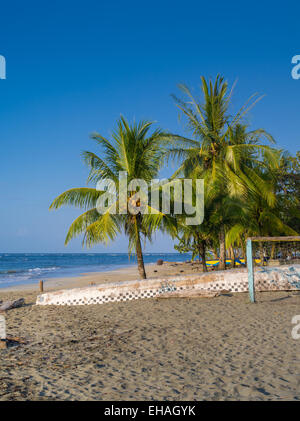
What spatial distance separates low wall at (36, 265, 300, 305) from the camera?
11008 mm

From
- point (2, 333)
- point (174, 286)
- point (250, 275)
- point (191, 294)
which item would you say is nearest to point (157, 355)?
point (2, 333)

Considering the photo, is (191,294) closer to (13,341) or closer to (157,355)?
(157,355)

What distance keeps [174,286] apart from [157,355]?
19.2 feet

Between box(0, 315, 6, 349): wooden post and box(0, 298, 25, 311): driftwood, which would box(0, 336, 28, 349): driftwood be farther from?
box(0, 298, 25, 311): driftwood

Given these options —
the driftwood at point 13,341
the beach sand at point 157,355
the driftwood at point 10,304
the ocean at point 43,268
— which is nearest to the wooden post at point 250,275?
the beach sand at point 157,355

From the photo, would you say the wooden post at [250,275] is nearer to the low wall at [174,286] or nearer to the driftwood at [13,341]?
the low wall at [174,286]

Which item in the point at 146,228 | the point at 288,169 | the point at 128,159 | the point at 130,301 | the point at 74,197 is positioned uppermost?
the point at 288,169

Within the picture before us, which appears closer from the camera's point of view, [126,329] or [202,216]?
[126,329]

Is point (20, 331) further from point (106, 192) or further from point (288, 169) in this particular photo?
point (288, 169)

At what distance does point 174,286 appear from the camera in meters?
11.1

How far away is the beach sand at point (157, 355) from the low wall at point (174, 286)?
1.73m
